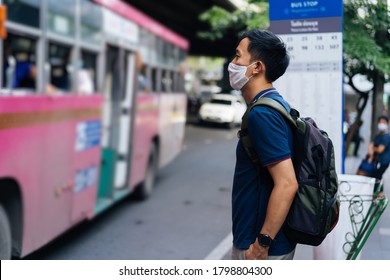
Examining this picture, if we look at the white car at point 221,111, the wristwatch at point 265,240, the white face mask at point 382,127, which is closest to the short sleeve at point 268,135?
the wristwatch at point 265,240

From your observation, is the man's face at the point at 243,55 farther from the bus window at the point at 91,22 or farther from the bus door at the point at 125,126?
the bus door at the point at 125,126

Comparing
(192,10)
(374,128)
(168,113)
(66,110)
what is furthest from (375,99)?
(192,10)

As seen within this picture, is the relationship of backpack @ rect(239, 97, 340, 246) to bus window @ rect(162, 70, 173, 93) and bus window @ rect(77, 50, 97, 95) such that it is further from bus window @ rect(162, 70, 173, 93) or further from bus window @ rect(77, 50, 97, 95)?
bus window @ rect(162, 70, 173, 93)

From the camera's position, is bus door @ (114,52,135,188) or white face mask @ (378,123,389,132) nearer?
white face mask @ (378,123,389,132)

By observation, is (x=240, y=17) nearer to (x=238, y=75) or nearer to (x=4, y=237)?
(x=4, y=237)

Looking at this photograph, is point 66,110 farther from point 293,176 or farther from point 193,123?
point 193,123

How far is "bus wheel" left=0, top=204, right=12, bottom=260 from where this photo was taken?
4.69 metres

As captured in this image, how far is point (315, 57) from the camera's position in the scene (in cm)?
457

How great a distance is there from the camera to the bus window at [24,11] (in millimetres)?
4746

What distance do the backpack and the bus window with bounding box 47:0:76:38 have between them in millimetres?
3467

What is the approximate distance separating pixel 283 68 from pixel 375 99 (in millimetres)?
3650

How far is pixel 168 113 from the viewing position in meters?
11.1

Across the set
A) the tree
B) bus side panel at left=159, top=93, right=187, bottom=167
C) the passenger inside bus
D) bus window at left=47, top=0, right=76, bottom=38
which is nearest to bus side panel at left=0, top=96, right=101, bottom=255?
the passenger inside bus

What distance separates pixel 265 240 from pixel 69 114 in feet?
12.5
